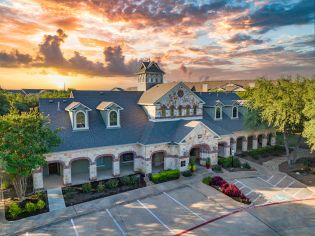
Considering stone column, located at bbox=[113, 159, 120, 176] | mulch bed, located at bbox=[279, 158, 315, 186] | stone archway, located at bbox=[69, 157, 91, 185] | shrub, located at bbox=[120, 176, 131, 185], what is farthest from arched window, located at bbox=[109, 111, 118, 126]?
mulch bed, located at bbox=[279, 158, 315, 186]

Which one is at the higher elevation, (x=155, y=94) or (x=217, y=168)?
(x=155, y=94)

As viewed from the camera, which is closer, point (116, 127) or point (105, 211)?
point (105, 211)

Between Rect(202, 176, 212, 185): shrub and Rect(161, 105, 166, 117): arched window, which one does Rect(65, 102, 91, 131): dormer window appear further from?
Rect(202, 176, 212, 185): shrub

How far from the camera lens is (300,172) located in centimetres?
2994

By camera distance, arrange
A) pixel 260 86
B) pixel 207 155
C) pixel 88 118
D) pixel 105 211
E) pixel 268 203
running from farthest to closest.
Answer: pixel 260 86, pixel 207 155, pixel 88 118, pixel 268 203, pixel 105 211

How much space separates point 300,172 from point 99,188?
81.1 feet

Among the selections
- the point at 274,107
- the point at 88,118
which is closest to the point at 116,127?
the point at 88,118

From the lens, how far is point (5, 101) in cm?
4938

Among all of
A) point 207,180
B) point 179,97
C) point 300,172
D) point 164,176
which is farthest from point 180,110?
point 300,172


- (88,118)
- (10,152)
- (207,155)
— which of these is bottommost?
(207,155)

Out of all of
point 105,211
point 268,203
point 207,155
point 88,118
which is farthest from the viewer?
point 207,155

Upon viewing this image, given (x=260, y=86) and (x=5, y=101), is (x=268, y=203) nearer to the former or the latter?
(x=260, y=86)

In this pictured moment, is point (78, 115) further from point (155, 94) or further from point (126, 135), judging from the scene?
point (155, 94)

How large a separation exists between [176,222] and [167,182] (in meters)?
7.77
